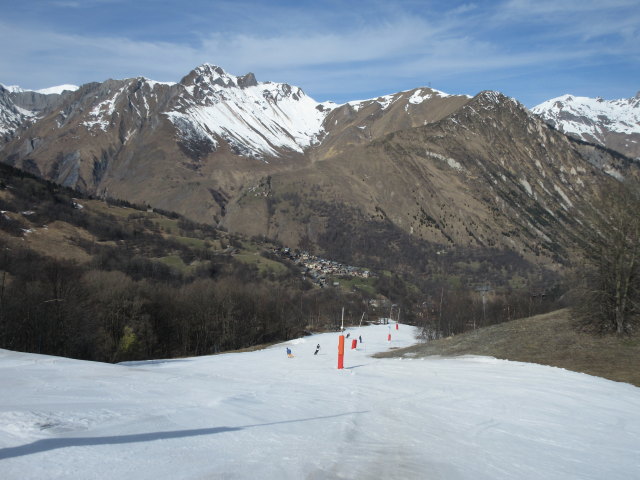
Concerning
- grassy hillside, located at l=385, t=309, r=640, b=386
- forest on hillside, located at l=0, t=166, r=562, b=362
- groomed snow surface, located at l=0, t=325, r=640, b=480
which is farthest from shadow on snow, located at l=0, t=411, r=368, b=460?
forest on hillside, located at l=0, t=166, r=562, b=362

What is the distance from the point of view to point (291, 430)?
26.8 ft

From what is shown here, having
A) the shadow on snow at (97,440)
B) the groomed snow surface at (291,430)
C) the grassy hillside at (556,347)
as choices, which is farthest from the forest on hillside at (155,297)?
the shadow on snow at (97,440)

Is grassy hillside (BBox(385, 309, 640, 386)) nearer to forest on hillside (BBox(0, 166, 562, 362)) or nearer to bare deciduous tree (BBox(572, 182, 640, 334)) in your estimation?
bare deciduous tree (BBox(572, 182, 640, 334))

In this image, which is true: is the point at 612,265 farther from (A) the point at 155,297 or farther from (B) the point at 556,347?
(A) the point at 155,297

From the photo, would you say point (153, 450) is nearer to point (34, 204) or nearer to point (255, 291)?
Result: point (255, 291)

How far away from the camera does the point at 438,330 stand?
313ft

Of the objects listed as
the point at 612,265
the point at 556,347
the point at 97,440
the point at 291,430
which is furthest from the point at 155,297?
the point at 97,440

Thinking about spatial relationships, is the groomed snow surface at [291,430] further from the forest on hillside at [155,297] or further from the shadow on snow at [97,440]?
the forest on hillside at [155,297]

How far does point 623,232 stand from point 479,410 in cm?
1894

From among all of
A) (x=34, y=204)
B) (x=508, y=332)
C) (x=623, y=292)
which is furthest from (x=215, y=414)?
(x=34, y=204)

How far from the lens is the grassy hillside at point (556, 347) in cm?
2078

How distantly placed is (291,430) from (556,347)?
20976 mm

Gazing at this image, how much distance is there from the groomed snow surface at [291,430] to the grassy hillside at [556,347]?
7057 millimetres

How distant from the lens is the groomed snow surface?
19.5 ft
